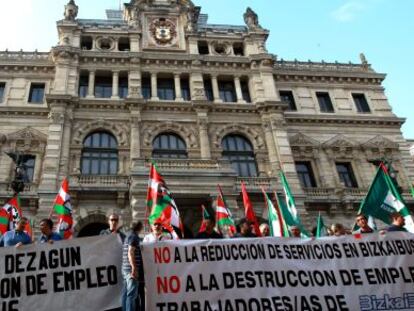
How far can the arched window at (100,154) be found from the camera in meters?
22.9

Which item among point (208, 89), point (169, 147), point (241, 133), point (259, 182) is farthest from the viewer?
point (208, 89)

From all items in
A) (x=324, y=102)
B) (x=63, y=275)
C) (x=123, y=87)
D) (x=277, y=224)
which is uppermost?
(x=123, y=87)

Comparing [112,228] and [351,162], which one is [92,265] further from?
[351,162]

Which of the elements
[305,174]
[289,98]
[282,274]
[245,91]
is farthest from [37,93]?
[282,274]

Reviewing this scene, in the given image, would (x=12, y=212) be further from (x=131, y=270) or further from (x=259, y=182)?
(x=259, y=182)

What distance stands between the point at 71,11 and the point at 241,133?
1602 cm

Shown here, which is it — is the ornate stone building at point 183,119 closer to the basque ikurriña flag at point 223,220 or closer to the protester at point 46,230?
the basque ikurriña flag at point 223,220

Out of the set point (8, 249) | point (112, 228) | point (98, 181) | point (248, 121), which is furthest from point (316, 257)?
point (248, 121)

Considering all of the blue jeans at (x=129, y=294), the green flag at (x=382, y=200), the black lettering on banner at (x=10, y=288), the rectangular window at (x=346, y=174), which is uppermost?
the rectangular window at (x=346, y=174)

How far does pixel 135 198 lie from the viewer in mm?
19406

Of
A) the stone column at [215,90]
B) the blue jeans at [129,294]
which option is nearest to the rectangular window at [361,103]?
the stone column at [215,90]

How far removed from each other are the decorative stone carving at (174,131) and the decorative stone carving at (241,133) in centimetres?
121

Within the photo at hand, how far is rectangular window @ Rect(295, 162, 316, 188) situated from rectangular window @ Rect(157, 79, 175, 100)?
9.78m

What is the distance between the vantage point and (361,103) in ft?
98.6
